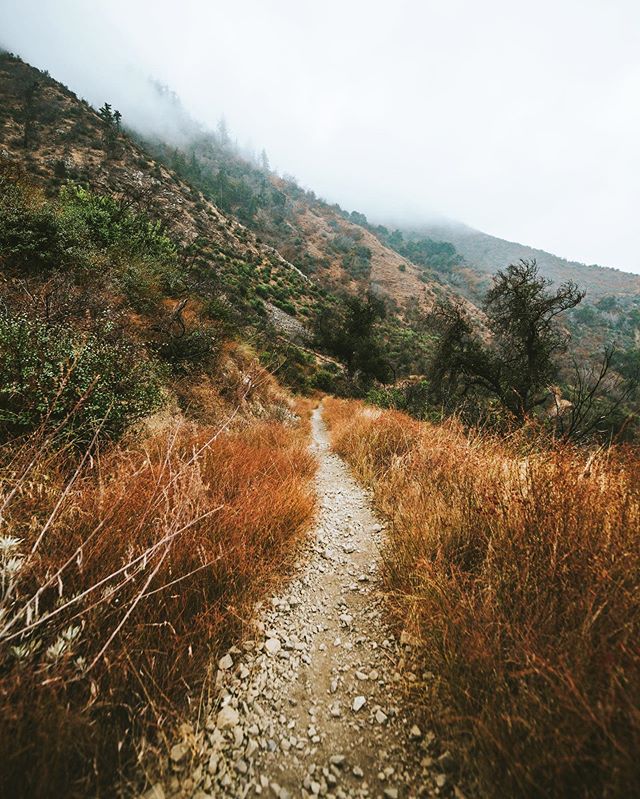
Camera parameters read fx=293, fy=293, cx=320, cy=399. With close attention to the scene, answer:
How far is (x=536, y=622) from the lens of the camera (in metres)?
1.45

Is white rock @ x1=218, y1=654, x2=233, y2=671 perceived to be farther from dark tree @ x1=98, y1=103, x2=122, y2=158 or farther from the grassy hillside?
dark tree @ x1=98, y1=103, x2=122, y2=158

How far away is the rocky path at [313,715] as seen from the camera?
1243 millimetres

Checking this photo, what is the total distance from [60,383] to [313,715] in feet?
10.5

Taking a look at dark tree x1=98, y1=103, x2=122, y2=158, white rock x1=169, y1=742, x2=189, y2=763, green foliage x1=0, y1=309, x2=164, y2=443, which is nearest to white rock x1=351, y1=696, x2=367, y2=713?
white rock x1=169, y1=742, x2=189, y2=763

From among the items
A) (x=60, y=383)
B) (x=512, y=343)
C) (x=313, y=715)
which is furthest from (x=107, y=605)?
(x=512, y=343)

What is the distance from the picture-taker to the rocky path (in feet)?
4.08

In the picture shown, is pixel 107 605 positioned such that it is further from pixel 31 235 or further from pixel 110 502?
pixel 31 235

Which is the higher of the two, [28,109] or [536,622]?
[28,109]

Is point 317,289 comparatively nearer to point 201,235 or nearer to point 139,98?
point 201,235

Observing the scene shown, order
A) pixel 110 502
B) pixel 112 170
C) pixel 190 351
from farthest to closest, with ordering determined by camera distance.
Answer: pixel 112 170 < pixel 190 351 < pixel 110 502

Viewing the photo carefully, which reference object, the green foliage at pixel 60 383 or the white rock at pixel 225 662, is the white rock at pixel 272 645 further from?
the green foliage at pixel 60 383

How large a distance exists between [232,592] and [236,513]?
0.60 meters

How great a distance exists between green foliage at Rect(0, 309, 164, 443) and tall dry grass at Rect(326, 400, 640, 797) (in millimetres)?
3007

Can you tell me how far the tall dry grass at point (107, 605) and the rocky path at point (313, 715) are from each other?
210 millimetres
